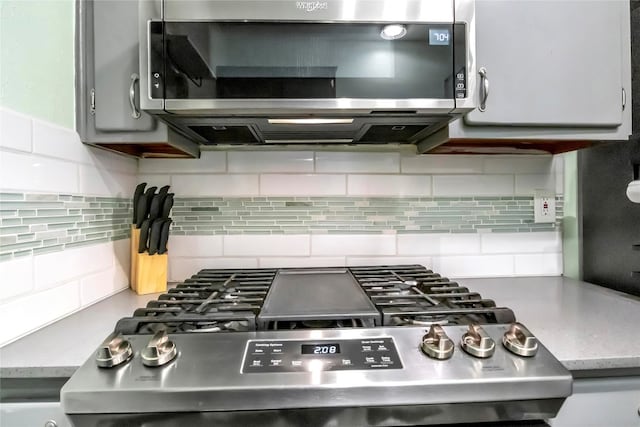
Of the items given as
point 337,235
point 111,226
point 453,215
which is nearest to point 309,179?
point 337,235

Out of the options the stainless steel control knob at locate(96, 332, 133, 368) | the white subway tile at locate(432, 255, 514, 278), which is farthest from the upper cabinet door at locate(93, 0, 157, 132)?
the white subway tile at locate(432, 255, 514, 278)

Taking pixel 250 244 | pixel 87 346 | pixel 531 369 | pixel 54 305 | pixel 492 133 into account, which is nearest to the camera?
pixel 531 369

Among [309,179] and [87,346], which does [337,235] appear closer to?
[309,179]

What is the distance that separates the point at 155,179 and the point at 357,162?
2.32ft

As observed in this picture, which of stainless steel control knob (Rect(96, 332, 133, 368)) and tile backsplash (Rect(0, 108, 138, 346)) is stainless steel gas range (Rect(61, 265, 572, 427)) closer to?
stainless steel control knob (Rect(96, 332, 133, 368))

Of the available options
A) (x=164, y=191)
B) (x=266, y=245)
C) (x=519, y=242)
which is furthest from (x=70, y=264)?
(x=519, y=242)

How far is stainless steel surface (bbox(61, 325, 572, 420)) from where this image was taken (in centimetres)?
53

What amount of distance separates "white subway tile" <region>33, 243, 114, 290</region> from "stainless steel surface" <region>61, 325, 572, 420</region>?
325 millimetres

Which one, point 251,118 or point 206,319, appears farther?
point 251,118

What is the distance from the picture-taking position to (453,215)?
1.25 metres

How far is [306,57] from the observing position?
0.78m

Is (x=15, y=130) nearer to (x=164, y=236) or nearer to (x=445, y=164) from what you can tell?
(x=164, y=236)

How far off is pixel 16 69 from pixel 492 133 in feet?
3.68

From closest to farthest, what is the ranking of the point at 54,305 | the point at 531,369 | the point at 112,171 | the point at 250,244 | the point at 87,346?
the point at 531,369 → the point at 87,346 → the point at 54,305 → the point at 112,171 → the point at 250,244
